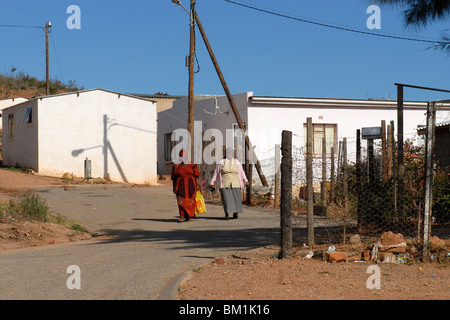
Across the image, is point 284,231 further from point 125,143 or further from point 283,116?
point 125,143

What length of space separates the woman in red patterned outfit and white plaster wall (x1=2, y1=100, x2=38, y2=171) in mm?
14613

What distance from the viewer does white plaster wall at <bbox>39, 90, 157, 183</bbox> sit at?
28.3 metres

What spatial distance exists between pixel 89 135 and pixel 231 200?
49.0 ft

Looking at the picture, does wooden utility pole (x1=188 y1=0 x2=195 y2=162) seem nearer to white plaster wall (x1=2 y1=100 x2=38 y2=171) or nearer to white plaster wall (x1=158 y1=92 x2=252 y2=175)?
white plaster wall (x1=158 y1=92 x2=252 y2=175)

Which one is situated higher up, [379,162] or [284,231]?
[379,162]

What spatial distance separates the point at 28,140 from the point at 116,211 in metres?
13.6

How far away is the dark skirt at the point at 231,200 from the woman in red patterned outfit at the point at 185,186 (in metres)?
0.81

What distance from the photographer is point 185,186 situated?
1521 centimetres

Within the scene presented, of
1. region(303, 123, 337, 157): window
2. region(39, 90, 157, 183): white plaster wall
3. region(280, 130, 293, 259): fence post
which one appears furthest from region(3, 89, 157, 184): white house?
region(280, 130, 293, 259): fence post

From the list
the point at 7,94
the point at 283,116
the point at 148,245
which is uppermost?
the point at 7,94

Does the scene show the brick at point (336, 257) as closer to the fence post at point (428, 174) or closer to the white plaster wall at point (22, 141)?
the fence post at point (428, 174)

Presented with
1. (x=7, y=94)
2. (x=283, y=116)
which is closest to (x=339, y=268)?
(x=283, y=116)
